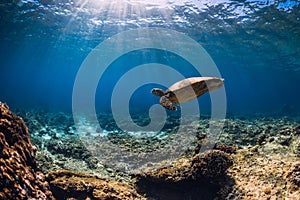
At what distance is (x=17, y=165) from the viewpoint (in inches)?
171

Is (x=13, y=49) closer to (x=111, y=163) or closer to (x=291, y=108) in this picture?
(x=111, y=163)

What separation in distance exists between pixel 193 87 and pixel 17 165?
131 inches

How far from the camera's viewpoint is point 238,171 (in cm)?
618

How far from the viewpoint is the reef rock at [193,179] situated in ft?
19.0

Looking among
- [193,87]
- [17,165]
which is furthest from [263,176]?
[17,165]

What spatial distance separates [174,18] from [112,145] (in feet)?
52.4

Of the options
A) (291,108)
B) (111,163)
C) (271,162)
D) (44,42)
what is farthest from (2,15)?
(291,108)

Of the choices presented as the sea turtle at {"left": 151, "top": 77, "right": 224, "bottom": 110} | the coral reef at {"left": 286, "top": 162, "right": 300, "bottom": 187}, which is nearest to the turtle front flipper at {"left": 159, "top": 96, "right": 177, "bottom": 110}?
the sea turtle at {"left": 151, "top": 77, "right": 224, "bottom": 110}

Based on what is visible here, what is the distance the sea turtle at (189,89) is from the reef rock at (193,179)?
2.31 metres

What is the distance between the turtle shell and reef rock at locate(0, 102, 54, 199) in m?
2.97

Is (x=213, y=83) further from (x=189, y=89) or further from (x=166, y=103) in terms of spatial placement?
(x=166, y=103)

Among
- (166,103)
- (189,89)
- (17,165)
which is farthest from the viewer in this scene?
(17,165)

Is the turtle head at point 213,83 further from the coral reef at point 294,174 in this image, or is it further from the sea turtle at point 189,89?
the coral reef at point 294,174

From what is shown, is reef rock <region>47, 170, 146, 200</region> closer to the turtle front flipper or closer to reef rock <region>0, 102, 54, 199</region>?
reef rock <region>0, 102, 54, 199</region>
